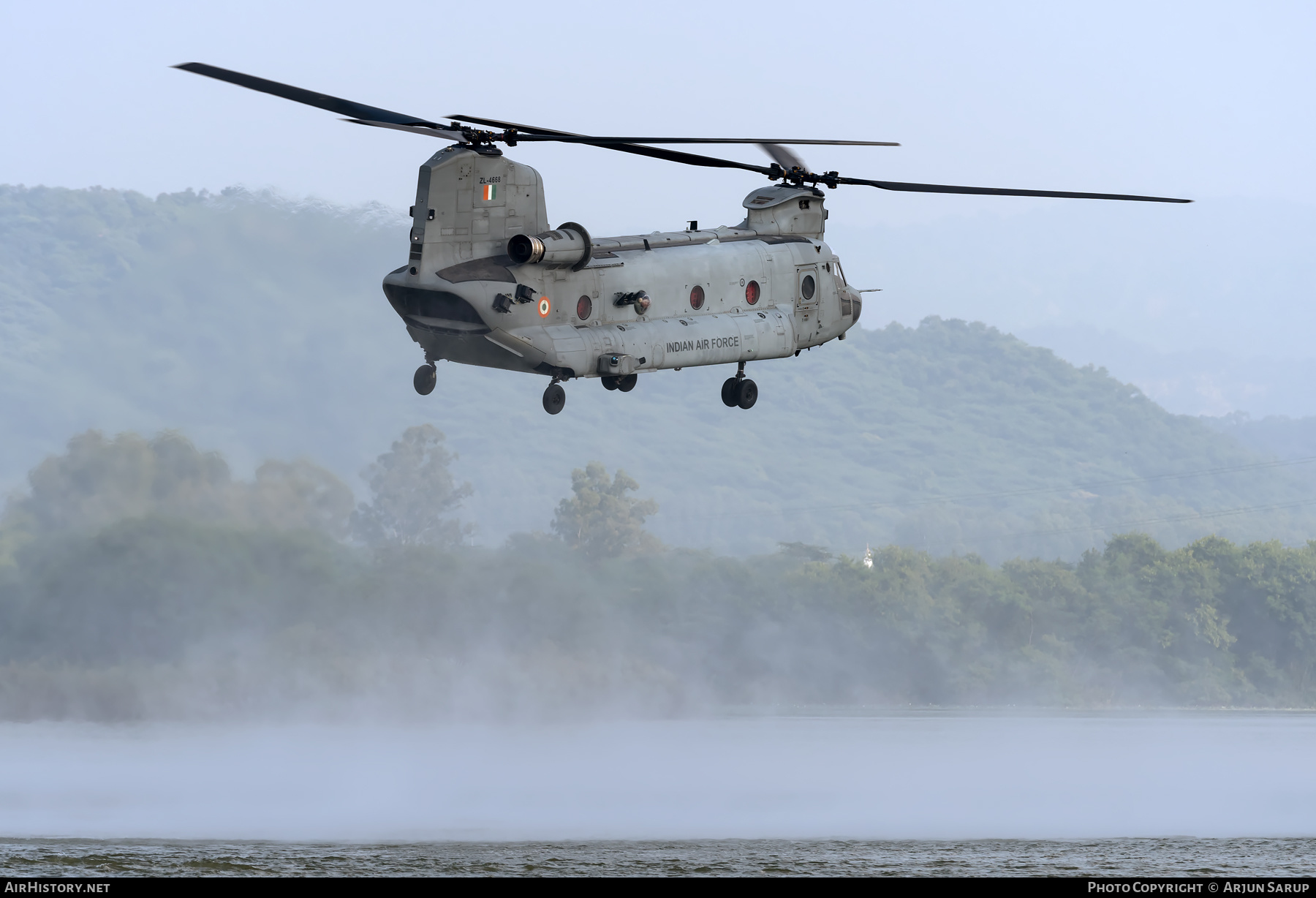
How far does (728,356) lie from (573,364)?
5004mm

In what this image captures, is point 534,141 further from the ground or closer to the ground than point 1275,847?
further from the ground

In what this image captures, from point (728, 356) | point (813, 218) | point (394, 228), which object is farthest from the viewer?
point (394, 228)

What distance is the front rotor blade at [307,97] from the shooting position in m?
27.7

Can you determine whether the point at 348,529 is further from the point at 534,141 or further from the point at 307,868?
the point at 534,141

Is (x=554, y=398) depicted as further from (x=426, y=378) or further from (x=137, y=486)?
(x=137, y=486)

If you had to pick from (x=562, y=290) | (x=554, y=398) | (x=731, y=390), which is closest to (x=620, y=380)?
(x=562, y=290)

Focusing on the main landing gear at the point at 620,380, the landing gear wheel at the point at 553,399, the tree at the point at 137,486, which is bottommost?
the landing gear wheel at the point at 553,399

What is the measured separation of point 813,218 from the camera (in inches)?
1655

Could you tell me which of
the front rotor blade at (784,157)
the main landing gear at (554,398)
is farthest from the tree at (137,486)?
the main landing gear at (554,398)

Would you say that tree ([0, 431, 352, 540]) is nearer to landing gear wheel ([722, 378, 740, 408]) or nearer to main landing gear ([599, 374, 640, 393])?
landing gear wheel ([722, 378, 740, 408])

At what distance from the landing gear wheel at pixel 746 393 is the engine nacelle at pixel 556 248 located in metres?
5.66

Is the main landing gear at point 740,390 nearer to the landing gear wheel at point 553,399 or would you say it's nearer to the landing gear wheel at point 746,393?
the landing gear wheel at point 746,393

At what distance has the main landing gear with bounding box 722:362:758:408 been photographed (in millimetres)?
38719
